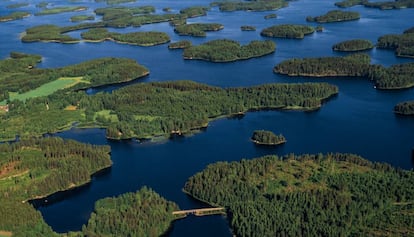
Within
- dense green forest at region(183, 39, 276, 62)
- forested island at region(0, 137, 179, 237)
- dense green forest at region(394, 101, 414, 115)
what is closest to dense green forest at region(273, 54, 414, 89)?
dense green forest at region(394, 101, 414, 115)

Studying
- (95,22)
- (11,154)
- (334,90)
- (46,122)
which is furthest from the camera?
(95,22)

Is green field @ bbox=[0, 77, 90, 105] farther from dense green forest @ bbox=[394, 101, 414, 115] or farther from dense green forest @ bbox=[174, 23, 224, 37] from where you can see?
dense green forest @ bbox=[394, 101, 414, 115]

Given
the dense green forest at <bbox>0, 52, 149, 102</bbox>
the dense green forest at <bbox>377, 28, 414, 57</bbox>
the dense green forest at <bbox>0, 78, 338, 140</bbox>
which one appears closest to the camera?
the dense green forest at <bbox>0, 78, 338, 140</bbox>

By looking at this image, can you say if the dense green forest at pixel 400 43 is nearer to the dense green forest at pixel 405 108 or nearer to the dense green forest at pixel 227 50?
the dense green forest at pixel 227 50

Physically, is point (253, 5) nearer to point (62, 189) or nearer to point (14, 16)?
point (14, 16)

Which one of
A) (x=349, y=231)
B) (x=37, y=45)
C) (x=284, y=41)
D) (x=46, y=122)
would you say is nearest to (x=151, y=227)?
(x=349, y=231)

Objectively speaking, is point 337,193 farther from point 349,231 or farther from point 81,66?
point 81,66

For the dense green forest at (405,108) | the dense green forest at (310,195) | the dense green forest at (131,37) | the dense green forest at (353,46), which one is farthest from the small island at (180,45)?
the dense green forest at (310,195)
